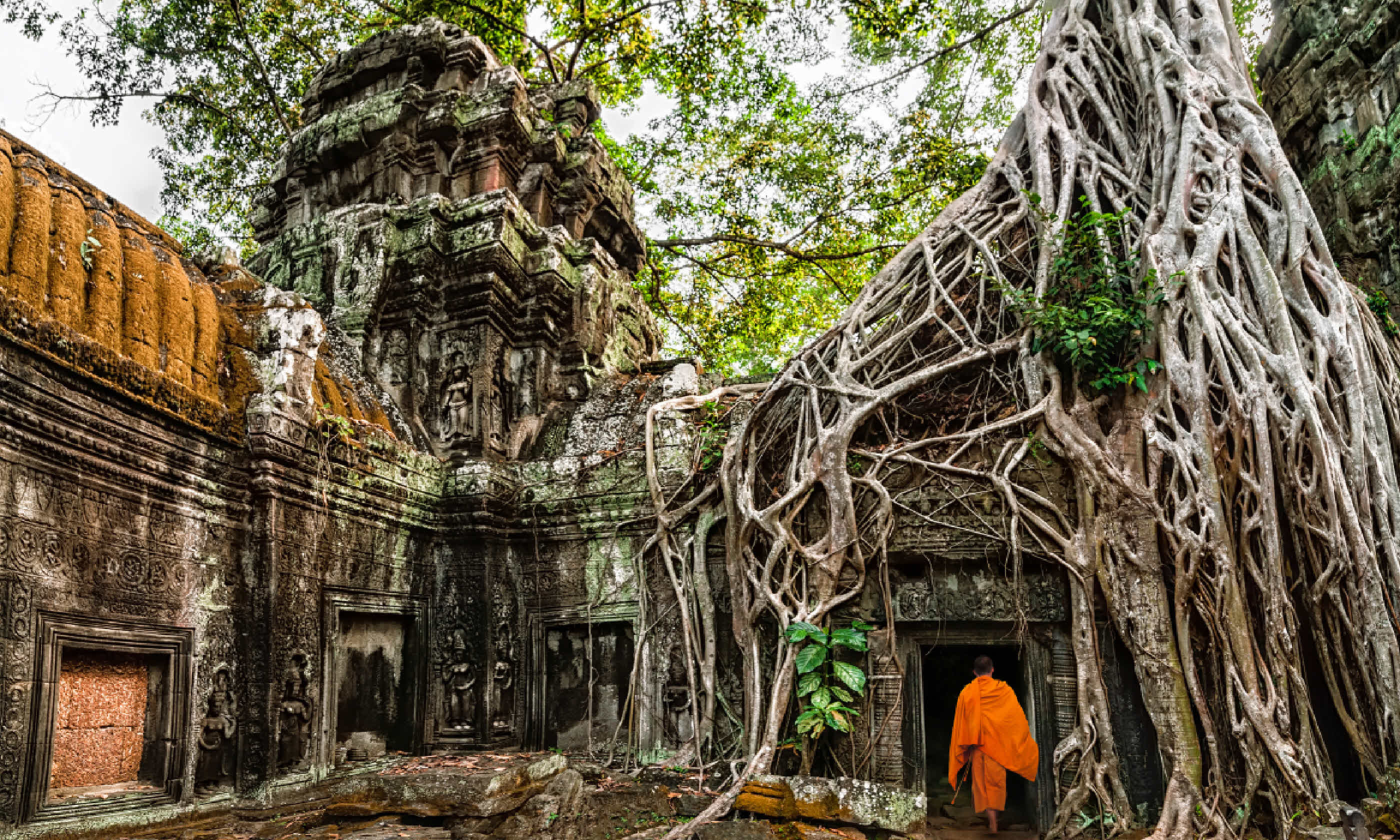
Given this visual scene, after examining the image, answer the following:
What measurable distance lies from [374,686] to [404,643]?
0.37 metres

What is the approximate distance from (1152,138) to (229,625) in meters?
6.61

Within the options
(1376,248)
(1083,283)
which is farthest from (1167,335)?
(1376,248)

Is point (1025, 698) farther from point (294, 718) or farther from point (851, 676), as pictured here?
point (294, 718)

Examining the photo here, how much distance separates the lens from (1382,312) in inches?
239

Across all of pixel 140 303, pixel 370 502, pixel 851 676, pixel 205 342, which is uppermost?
pixel 140 303

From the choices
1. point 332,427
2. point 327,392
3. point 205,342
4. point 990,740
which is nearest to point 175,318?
point 205,342

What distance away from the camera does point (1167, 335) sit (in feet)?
16.0

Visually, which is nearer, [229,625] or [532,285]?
[229,625]

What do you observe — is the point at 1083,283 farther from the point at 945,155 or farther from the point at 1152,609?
the point at 945,155

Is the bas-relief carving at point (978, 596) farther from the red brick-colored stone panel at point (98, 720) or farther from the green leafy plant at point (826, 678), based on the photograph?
the red brick-colored stone panel at point (98, 720)

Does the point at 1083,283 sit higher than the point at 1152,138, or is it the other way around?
the point at 1152,138

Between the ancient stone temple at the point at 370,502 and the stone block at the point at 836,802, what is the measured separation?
807mm

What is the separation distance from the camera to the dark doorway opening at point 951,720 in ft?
18.8

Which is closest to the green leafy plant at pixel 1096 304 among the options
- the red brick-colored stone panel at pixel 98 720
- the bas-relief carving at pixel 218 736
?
the bas-relief carving at pixel 218 736
